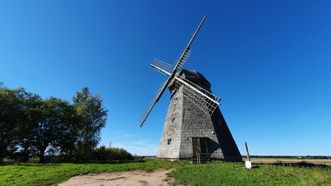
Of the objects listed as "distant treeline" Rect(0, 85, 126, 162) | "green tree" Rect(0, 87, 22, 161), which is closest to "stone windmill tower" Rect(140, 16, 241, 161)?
"distant treeline" Rect(0, 85, 126, 162)

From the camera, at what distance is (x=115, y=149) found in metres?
28.8

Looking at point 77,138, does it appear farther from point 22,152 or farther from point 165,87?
point 165,87

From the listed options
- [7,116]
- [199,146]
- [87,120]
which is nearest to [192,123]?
[199,146]

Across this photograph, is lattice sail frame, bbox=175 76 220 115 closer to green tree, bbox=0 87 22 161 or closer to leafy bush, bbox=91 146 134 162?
leafy bush, bbox=91 146 134 162

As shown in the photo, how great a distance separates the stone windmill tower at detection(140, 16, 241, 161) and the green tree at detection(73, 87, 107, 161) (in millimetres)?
8906

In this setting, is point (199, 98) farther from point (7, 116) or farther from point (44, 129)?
point (7, 116)

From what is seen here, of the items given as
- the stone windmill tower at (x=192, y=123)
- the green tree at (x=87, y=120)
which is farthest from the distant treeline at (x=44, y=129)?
the stone windmill tower at (x=192, y=123)

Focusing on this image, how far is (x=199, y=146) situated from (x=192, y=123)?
2.78 metres

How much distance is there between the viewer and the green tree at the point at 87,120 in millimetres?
28444

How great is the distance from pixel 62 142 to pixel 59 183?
A: 57.3 ft

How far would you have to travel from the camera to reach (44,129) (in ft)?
91.3

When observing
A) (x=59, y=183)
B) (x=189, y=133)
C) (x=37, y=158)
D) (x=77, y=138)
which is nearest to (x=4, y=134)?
(x=37, y=158)

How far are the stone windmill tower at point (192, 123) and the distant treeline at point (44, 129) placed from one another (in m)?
9.46

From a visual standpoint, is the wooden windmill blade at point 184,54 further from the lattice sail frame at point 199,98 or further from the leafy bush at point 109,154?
the leafy bush at point 109,154
